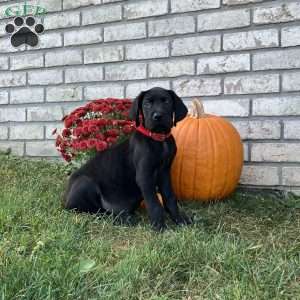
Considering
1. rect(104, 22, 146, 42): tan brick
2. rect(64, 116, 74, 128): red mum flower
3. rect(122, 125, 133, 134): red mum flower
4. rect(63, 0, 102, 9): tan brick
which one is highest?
rect(63, 0, 102, 9): tan brick

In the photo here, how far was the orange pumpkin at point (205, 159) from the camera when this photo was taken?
15.1 feet

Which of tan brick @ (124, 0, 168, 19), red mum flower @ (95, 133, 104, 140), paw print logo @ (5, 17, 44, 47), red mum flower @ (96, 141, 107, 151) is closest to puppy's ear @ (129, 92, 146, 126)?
red mum flower @ (96, 141, 107, 151)

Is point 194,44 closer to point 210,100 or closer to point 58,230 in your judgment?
point 210,100

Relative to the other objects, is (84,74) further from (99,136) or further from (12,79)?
(99,136)

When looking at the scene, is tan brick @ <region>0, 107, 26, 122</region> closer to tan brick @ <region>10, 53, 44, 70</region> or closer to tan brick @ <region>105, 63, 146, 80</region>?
tan brick @ <region>10, 53, 44, 70</region>

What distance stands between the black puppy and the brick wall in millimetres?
1369

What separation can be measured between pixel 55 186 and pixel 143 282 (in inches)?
104

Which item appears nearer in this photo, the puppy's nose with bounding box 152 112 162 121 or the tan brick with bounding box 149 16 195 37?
the puppy's nose with bounding box 152 112 162 121

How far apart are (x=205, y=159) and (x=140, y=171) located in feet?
2.91

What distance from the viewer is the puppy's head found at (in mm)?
3826

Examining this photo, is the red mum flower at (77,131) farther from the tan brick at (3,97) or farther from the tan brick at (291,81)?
the tan brick at (3,97)

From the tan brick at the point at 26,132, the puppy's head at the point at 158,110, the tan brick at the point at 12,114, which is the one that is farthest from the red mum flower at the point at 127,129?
the tan brick at the point at 12,114

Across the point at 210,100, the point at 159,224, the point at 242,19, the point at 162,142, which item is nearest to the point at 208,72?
the point at 210,100

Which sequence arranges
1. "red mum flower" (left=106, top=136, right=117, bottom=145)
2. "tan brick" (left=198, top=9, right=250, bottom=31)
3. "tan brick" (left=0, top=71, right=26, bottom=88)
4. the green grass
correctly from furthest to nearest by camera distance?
"tan brick" (left=0, top=71, right=26, bottom=88) → "tan brick" (left=198, top=9, right=250, bottom=31) → "red mum flower" (left=106, top=136, right=117, bottom=145) → the green grass
